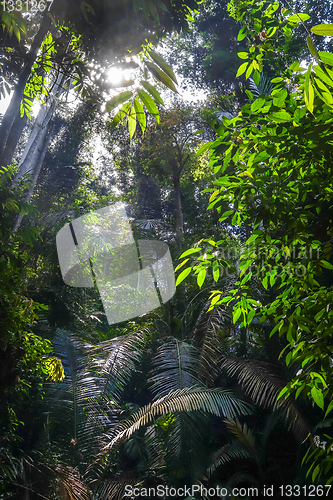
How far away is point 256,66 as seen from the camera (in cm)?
136

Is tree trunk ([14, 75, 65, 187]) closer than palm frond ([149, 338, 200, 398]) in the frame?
No

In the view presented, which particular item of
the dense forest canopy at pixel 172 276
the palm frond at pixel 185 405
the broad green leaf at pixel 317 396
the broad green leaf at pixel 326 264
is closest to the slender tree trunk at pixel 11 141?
the dense forest canopy at pixel 172 276

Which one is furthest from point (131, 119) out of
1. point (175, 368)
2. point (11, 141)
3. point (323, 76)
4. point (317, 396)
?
point (175, 368)

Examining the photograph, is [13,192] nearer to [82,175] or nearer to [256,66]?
[256,66]

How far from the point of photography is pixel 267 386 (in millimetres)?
4324

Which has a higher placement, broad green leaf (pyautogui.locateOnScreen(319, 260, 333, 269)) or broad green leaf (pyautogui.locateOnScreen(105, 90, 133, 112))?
broad green leaf (pyautogui.locateOnScreen(105, 90, 133, 112))

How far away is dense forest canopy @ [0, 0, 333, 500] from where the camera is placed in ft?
4.19

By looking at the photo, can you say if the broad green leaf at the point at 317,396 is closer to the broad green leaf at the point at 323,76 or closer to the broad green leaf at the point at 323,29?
the broad green leaf at the point at 323,76

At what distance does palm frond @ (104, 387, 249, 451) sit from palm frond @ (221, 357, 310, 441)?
1.77 ft

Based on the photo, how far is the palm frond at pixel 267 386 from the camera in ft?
13.4

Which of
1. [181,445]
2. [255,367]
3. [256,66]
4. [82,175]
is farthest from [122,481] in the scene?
[82,175]

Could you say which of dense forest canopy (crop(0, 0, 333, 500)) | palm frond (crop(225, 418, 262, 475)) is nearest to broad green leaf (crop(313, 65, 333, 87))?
dense forest canopy (crop(0, 0, 333, 500))

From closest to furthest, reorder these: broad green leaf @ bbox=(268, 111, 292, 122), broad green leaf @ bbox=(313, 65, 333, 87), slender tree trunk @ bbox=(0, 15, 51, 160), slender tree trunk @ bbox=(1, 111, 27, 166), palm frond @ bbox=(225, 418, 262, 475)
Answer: broad green leaf @ bbox=(313, 65, 333, 87) → broad green leaf @ bbox=(268, 111, 292, 122) → slender tree trunk @ bbox=(0, 15, 51, 160) → slender tree trunk @ bbox=(1, 111, 27, 166) → palm frond @ bbox=(225, 418, 262, 475)

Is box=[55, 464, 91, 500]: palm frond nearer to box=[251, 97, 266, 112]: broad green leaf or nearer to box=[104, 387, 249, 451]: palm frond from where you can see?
box=[104, 387, 249, 451]: palm frond
